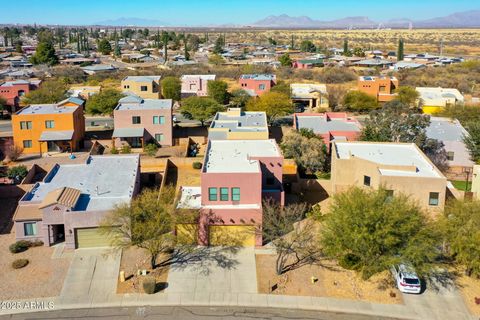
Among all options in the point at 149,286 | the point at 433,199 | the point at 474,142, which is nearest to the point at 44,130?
the point at 149,286

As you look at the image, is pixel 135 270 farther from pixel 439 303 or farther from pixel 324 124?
pixel 324 124

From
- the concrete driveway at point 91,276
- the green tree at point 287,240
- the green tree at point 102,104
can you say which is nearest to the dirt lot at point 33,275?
the concrete driveway at point 91,276

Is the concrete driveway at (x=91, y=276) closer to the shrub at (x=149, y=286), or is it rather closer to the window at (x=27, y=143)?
the shrub at (x=149, y=286)

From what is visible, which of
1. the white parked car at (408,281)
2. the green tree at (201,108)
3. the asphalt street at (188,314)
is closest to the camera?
the asphalt street at (188,314)

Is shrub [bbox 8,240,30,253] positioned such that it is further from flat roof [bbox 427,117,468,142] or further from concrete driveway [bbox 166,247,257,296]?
flat roof [bbox 427,117,468,142]

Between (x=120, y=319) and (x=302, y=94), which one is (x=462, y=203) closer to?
(x=120, y=319)
